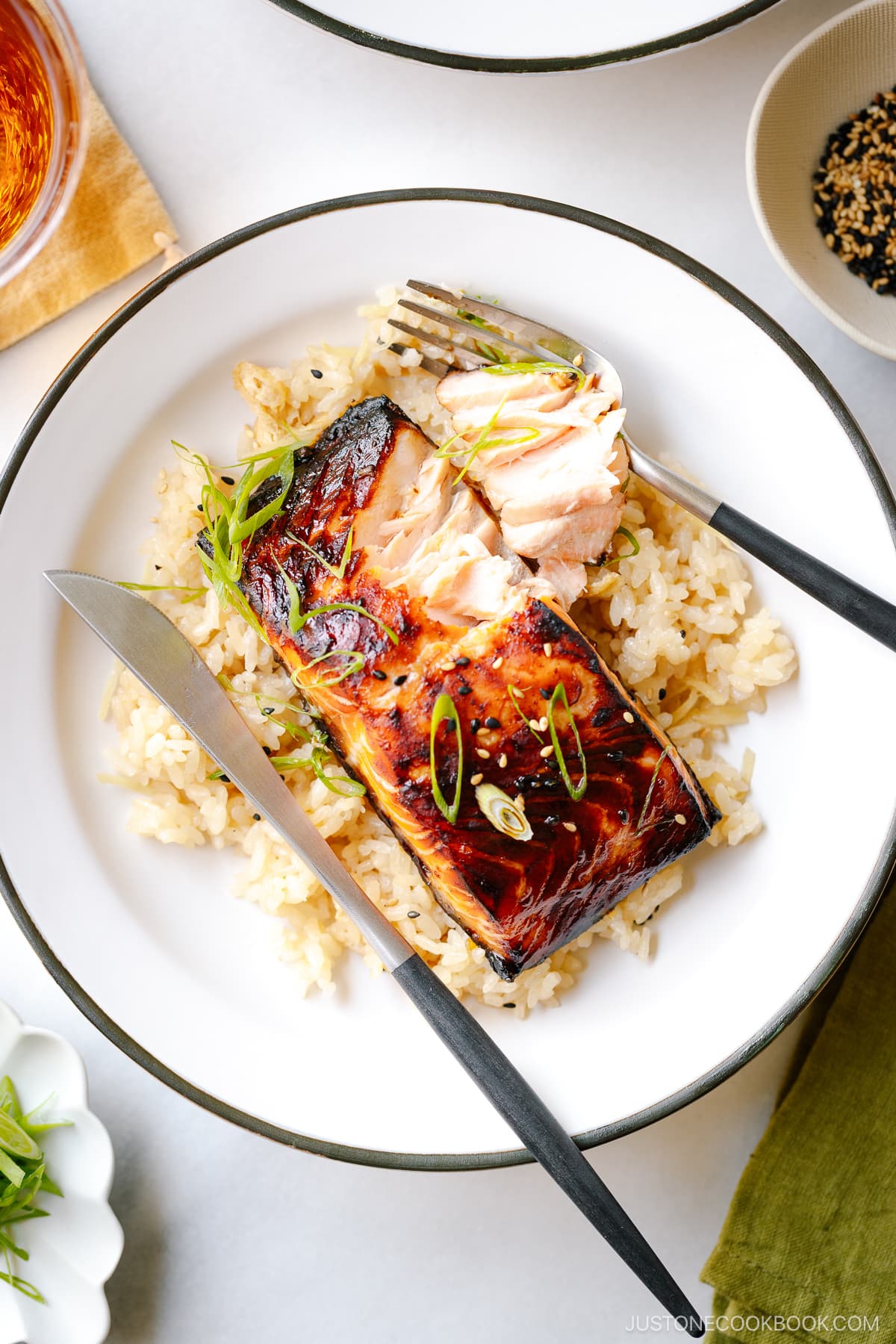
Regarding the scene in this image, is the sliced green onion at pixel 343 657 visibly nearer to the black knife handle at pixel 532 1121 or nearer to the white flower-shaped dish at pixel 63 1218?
the black knife handle at pixel 532 1121

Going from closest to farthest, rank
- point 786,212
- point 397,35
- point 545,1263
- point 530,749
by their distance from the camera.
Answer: point 530,749 < point 397,35 < point 786,212 < point 545,1263

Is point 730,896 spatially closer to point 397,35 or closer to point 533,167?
point 533,167

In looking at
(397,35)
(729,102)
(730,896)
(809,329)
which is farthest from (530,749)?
(729,102)

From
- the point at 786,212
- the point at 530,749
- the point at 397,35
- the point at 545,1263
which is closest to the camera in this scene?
the point at 530,749

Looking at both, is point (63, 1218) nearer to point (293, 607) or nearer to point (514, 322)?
point (293, 607)

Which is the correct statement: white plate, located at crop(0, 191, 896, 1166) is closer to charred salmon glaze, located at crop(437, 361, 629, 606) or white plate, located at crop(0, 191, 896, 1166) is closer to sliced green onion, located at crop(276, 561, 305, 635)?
charred salmon glaze, located at crop(437, 361, 629, 606)

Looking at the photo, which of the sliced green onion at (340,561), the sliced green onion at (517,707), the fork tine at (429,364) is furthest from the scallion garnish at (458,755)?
the fork tine at (429,364)
